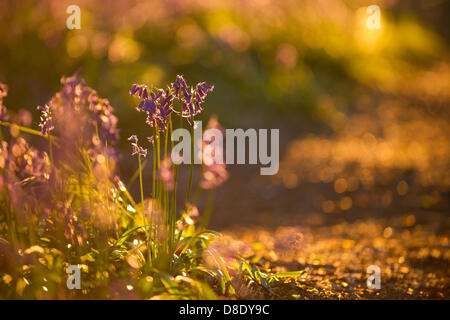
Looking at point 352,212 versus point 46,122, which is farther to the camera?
point 352,212

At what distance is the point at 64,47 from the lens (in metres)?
7.18

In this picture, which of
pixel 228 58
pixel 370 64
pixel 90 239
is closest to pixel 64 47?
pixel 228 58

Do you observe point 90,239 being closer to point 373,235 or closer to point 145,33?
point 373,235

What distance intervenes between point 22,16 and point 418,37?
1580cm

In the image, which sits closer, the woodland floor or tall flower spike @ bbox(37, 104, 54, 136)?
tall flower spike @ bbox(37, 104, 54, 136)

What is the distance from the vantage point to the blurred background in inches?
211

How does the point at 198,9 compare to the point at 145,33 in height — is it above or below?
above

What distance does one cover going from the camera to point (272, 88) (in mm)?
8680
